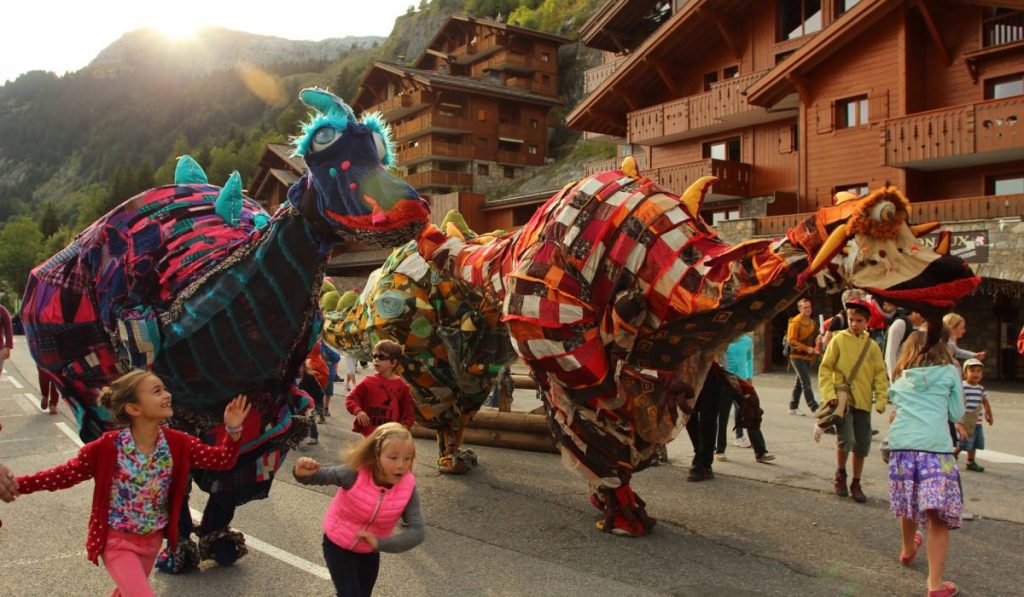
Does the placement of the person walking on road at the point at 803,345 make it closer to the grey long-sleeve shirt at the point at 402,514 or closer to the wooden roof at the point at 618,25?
the grey long-sleeve shirt at the point at 402,514

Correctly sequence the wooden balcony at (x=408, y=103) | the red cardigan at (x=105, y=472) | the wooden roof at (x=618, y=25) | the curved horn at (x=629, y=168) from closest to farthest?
1. the red cardigan at (x=105, y=472)
2. the curved horn at (x=629, y=168)
3. the wooden roof at (x=618, y=25)
4. the wooden balcony at (x=408, y=103)

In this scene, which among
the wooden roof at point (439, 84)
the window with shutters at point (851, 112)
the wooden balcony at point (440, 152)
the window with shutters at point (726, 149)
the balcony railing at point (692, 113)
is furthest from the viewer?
the wooden balcony at point (440, 152)

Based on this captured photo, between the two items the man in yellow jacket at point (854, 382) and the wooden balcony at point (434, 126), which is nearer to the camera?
the man in yellow jacket at point (854, 382)

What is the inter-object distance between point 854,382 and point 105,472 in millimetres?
5741

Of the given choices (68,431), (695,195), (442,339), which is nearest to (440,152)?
(68,431)

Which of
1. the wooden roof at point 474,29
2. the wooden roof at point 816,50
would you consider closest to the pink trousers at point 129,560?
the wooden roof at point 816,50

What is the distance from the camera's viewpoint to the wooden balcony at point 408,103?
44844 millimetres

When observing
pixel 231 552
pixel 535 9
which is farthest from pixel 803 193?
pixel 535 9

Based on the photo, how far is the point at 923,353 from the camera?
495 centimetres

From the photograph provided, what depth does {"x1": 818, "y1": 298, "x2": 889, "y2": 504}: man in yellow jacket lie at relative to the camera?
22.7 feet

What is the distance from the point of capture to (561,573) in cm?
499

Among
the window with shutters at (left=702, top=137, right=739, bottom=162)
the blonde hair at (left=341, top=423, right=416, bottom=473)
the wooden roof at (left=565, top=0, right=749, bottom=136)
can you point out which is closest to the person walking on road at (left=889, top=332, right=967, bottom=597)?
the blonde hair at (left=341, top=423, right=416, bottom=473)

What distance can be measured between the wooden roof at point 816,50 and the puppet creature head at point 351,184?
17.8 metres

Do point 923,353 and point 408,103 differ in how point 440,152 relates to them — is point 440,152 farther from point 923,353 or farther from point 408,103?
point 923,353
